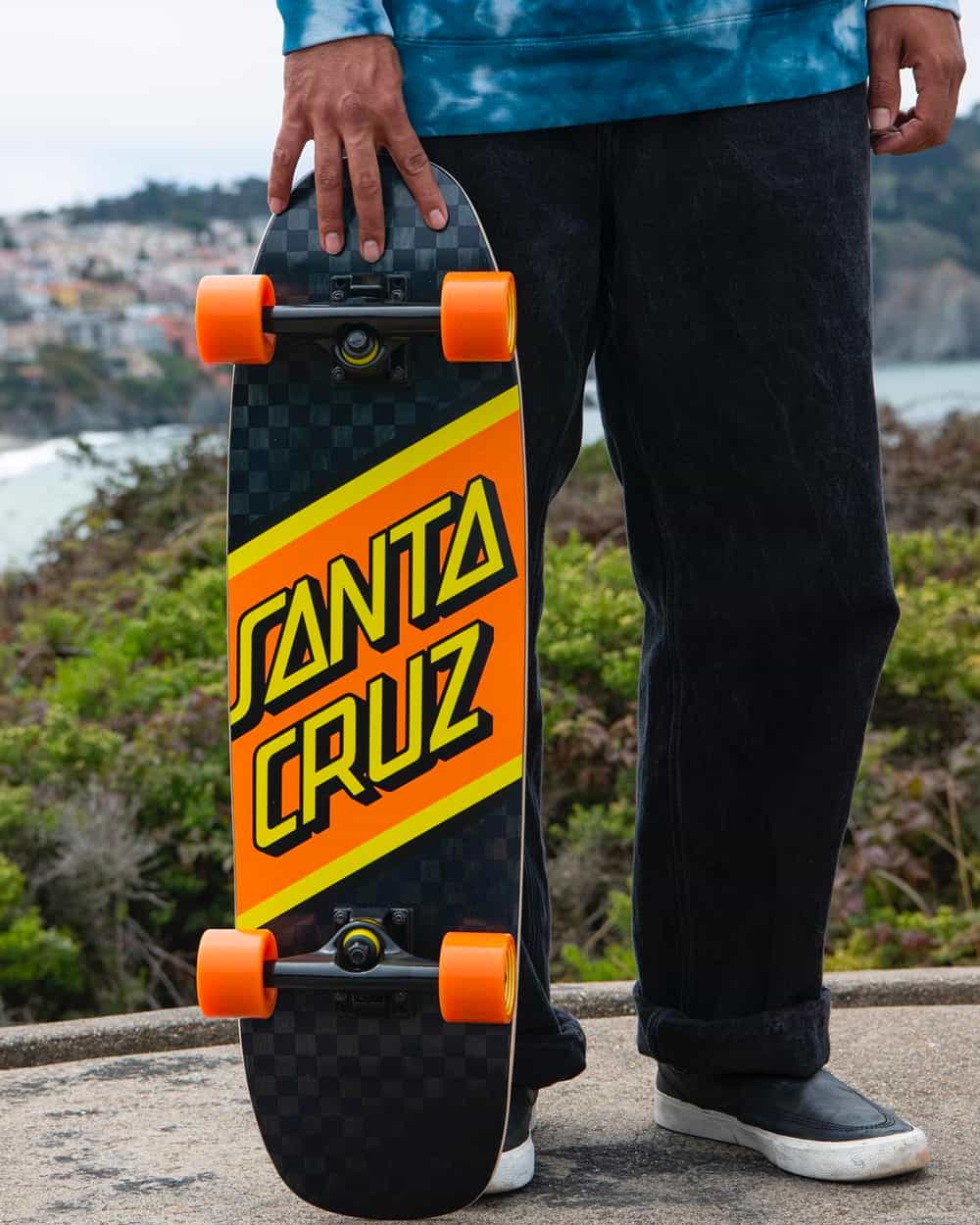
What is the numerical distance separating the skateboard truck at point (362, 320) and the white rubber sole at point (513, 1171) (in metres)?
0.79

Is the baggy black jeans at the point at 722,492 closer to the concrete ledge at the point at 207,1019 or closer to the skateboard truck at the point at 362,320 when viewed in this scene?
the skateboard truck at the point at 362,320

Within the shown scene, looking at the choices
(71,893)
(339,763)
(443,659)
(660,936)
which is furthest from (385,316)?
(71,893)

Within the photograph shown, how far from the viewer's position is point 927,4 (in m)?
1.53

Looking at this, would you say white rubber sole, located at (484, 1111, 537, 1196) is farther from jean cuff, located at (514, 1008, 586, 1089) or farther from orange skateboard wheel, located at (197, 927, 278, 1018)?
orange skateboard wheel, located at (197, 927, 278, 1018)

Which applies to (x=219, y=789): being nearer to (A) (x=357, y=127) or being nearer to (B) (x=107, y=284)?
(A) (x=357, y=127)

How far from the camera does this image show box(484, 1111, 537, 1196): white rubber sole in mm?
1515

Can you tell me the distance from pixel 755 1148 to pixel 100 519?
466 centimetres

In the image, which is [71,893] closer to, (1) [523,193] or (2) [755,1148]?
(2) [755,1148]

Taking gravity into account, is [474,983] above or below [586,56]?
below

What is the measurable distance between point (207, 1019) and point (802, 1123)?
0.92m

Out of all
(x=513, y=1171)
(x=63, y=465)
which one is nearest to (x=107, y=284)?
(x=63, y=465)

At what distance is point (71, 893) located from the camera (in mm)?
2816

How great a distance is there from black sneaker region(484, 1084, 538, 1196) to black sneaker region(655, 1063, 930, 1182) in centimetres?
19

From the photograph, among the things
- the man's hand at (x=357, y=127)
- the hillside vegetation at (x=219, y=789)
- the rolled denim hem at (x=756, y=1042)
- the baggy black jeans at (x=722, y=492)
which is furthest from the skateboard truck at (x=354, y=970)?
the hillside vegetation at (x=219, y=789)
